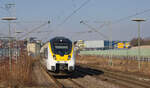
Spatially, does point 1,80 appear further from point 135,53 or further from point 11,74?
point 135,53

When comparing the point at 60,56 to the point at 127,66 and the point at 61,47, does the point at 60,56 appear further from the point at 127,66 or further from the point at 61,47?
the point at 127,66

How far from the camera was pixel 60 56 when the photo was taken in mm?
18547

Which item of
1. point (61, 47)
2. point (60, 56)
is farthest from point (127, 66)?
point (60, 56)

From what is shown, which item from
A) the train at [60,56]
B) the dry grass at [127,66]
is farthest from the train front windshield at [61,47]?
the dry grass at [127,66]

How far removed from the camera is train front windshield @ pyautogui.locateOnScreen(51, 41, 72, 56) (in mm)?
18797

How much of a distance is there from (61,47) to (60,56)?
2.97 ft

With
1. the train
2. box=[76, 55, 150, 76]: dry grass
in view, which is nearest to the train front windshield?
the train

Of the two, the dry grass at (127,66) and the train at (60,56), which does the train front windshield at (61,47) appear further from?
the dry grass at (127,66)

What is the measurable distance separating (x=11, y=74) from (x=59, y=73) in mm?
3869

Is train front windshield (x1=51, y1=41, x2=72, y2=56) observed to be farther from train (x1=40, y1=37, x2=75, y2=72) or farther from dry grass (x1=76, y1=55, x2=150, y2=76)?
dry grass (x1=76, y1=55, x2=150, y2=76)

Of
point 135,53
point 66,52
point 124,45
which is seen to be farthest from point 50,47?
point 124,45

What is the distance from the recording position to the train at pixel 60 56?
18422mm

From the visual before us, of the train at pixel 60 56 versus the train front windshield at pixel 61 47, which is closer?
the train at pixel 60 56

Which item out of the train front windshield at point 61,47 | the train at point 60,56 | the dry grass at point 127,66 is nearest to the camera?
the train at point 60,56
